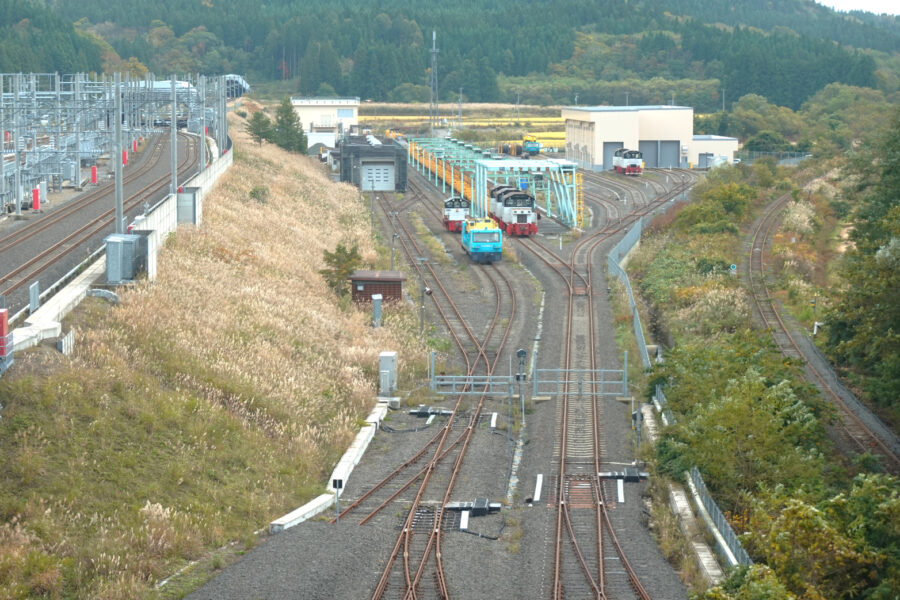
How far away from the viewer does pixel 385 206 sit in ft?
201

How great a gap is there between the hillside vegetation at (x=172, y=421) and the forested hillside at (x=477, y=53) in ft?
350

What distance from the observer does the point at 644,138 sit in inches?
3305

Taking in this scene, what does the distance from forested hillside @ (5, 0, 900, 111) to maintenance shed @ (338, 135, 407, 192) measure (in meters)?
66.8

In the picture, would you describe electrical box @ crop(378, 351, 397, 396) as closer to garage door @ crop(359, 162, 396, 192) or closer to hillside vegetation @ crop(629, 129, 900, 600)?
hillside vegetation @ crop(629, 129, 900, 600)

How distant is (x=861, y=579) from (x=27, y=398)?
42.4 ft

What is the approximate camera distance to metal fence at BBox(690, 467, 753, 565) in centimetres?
1692

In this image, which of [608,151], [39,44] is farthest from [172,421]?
[39,44]

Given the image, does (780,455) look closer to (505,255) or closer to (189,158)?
(505,255)

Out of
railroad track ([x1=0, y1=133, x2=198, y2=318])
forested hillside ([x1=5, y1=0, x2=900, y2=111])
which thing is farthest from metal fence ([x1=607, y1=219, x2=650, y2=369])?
forested hillside ([x1=5, y1=0, x2=900, y2=111])

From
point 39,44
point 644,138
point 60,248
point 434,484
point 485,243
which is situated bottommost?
point 434,484

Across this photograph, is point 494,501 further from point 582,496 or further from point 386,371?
point 386,371

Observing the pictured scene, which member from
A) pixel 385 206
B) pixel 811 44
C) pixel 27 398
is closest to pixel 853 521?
pixel 27 398

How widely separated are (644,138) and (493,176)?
90.6ft

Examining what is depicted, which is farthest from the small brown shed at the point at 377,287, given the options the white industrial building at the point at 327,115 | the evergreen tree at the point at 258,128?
the white industrial building at the point at 327,115
